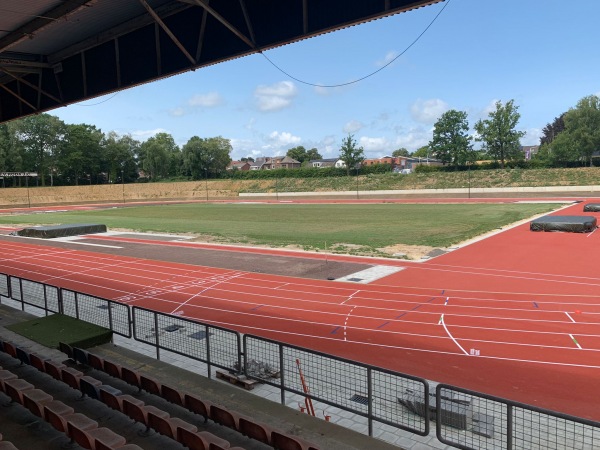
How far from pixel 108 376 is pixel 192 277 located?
438 inches

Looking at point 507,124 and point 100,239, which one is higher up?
point 507,124

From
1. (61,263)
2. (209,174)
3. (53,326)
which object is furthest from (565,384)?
(209,174)

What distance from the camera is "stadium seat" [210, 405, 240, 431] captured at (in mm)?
5457

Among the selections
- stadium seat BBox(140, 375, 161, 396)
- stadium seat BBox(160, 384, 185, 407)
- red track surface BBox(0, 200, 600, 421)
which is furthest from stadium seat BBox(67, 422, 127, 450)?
red track surface BBox(0, 200, 600, 421)

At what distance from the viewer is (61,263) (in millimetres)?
22734

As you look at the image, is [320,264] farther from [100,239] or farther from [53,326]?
[100,239]

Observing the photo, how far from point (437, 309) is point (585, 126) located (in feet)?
292

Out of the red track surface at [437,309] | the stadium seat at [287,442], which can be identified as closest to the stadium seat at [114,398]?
the stadium seat at [287,442]

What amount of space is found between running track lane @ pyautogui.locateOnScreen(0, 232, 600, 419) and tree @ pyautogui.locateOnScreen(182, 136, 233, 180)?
91913 mm

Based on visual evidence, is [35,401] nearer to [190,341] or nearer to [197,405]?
[197,405]

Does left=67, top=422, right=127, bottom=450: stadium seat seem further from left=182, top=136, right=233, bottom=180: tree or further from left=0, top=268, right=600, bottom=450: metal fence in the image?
left=182, top=136, right=233, bottom=180: tree

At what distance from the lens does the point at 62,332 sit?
9.72 m

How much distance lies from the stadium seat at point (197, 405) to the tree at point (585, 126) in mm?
95314

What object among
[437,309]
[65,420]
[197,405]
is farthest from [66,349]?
[437,309]
